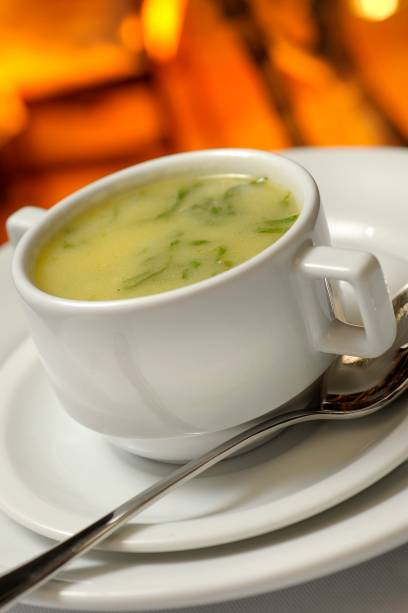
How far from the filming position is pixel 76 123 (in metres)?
2.41

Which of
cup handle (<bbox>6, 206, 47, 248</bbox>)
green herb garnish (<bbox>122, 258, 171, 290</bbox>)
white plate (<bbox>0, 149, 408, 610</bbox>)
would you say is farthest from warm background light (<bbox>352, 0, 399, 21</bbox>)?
white plate (<bbox>0, 149, 408, 610</bbox>)

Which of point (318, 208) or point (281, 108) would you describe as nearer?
point (318, 208)

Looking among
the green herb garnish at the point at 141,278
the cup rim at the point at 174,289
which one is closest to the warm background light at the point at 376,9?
the cup rim at the point at 174,289

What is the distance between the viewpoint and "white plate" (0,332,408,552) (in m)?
0.90

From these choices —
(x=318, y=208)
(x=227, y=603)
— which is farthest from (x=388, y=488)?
(x=318, y=208)

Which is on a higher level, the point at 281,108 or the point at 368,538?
the point at 368,538

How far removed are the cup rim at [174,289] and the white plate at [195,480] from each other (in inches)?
7.8

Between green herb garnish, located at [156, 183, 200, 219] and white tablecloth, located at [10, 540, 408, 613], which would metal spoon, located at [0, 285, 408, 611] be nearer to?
white tablecloth, located at [10, 540, 408, 613]

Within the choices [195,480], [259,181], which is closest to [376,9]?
[259,181]

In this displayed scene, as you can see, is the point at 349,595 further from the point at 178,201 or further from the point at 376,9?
the point at 376,9

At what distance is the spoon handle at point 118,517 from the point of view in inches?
33.8

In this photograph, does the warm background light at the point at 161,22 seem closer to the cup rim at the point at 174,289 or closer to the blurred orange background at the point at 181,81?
the blurred orange background at the point at 181,81

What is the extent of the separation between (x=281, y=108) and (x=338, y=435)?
1384 millimetres

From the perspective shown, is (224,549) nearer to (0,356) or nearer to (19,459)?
(19,459)
